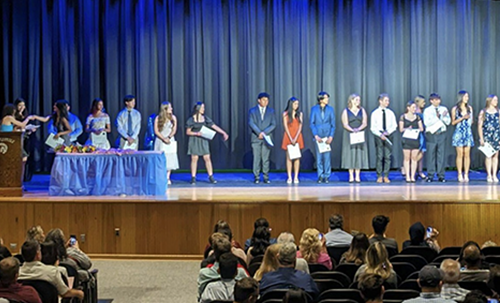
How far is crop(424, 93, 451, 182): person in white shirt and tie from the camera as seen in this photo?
45.3 ft

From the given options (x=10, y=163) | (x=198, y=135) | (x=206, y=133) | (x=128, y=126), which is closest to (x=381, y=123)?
(x=206, y=133)

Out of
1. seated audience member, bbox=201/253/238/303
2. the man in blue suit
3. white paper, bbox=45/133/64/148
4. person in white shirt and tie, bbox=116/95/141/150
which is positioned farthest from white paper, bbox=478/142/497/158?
seated audience member, bbox=201/253/238/303

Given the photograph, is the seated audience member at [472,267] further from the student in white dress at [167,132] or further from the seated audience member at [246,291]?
the student in white dress at [167,132]

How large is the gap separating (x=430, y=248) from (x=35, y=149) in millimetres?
10678

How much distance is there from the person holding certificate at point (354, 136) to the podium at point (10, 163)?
17.8 feet

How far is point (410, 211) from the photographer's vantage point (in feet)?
33.9

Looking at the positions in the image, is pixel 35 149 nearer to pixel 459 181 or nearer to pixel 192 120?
pixel 192 120

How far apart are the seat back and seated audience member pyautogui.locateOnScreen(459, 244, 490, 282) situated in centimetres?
301

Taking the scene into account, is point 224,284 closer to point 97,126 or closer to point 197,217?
point 197,217

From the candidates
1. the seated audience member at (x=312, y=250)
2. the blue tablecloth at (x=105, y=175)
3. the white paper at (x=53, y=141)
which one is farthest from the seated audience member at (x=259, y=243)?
the white paper at (x=53, y=141)

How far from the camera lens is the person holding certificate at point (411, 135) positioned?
540 inches

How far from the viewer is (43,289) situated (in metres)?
6.07

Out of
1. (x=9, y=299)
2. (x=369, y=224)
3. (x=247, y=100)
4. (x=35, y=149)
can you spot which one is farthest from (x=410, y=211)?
(x=35, y=149)

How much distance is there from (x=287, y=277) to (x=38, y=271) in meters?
1.92
